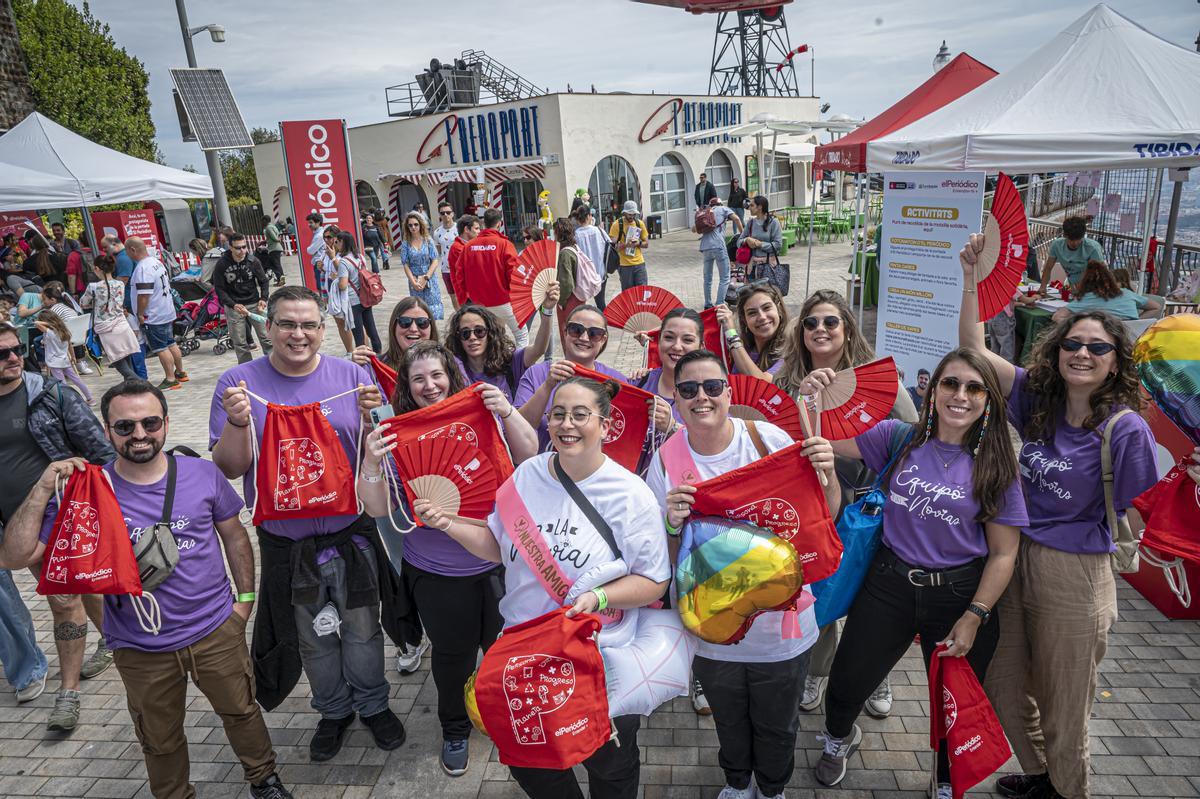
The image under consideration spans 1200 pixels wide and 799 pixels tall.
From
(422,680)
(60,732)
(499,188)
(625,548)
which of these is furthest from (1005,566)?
(499,188)

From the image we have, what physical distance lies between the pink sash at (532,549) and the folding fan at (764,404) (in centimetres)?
134

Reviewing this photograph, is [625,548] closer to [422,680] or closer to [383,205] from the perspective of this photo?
[422,680]

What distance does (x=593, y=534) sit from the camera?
253 centimetres

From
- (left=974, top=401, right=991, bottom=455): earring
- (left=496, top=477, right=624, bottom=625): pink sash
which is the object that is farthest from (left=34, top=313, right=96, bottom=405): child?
(left=974, top=401, right=991, bottom=455): earring

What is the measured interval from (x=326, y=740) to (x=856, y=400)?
320 centimetres

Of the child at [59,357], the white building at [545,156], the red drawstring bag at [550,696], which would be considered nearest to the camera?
the red drawstring bag at [550,696]

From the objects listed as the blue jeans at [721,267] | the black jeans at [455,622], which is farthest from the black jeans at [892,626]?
the blue jeans at [721,267]

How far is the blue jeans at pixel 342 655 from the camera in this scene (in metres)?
3.53

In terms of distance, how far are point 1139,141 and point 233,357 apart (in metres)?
13.6

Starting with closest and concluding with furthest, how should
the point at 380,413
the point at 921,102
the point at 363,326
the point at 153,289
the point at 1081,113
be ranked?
the point at 380,413 → the point at 1081,113 → the point at 921,102 → the point at 153,289 → the point at 363,326

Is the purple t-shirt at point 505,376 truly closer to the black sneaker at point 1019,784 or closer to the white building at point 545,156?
the black sneaker at point 1019,784

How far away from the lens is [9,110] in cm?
2039

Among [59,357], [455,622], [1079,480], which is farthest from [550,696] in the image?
[59,357]

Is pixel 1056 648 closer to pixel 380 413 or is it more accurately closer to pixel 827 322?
pixel 827 322
